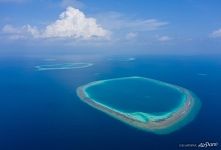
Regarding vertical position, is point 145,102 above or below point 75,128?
above

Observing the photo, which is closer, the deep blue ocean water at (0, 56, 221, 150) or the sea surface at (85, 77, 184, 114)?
the deep blue ocean water at (0, 56, 221, 150)

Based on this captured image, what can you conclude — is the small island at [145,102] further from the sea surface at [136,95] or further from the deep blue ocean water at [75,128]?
the deep blue ocean water at [75,128]

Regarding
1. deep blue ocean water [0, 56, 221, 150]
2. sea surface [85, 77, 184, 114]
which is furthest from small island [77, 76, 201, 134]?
deep blue ocean water [0, 56, 221, 150]

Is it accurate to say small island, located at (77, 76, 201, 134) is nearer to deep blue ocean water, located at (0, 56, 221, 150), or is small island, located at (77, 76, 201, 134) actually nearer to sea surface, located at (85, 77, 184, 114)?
sea surface, located at (85, 77, 184, 114)

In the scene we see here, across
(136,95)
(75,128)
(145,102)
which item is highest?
(136,95)

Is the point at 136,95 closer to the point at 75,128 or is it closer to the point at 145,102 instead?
the point at 145,102

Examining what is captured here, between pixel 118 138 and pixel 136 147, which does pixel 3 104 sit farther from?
pixel 136 147

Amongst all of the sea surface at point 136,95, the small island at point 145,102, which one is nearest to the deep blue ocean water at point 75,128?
the small island at point 145,102

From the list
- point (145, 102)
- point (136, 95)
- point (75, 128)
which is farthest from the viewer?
point (136, 95)

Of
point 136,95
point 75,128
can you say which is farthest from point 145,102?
point 75,128
